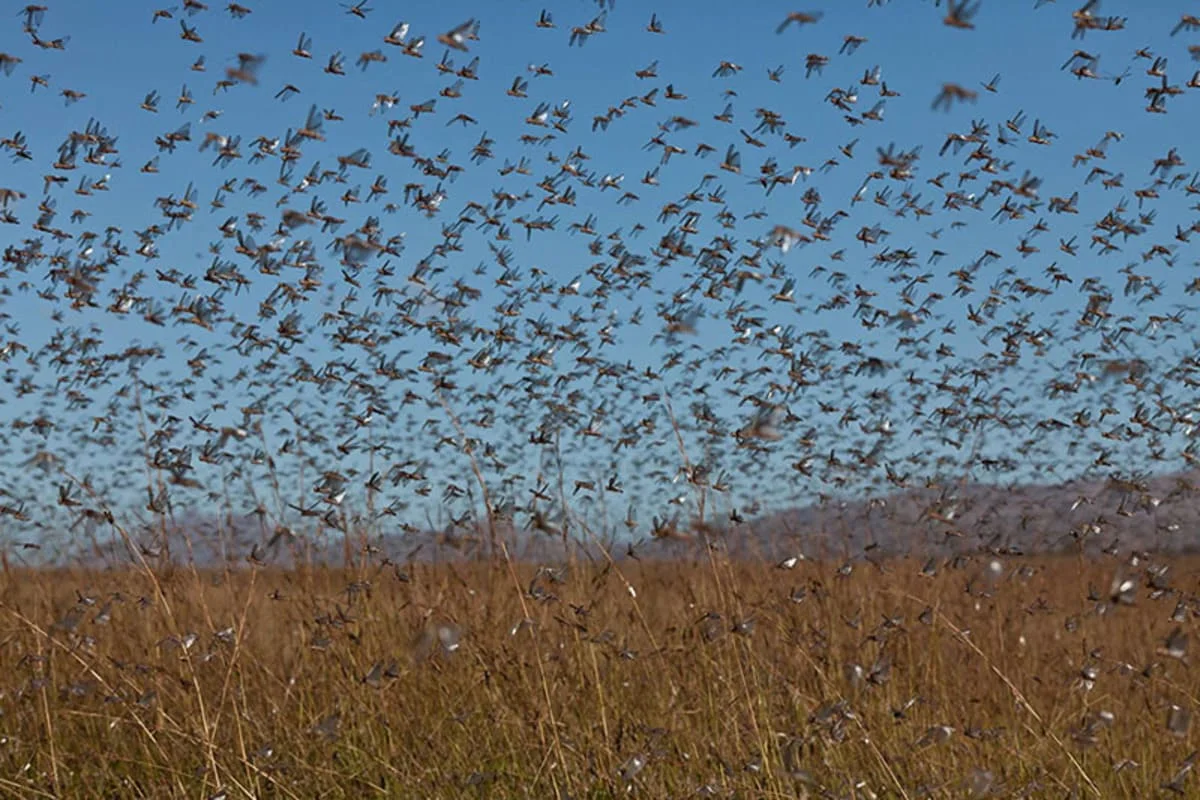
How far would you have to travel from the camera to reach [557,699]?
5.12 meters

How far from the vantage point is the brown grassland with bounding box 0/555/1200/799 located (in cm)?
426

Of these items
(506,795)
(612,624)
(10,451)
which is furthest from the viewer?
(10,451)

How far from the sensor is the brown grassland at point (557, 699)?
14.0 ft

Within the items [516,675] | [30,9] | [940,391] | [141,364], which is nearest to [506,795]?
[516,675]

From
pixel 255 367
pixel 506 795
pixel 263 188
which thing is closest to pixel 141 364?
pixel 255 367

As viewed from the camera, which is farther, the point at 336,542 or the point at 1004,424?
the point at 1004,424

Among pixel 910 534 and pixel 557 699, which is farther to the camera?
pixel 910 534

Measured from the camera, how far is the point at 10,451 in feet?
27.2

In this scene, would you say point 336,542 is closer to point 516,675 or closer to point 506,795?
point 516,675

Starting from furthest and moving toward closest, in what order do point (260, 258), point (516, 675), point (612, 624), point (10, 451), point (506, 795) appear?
point (10, 451) → point (612, 624) → point (260, 258) → point (516, 675) → point (506, 795)

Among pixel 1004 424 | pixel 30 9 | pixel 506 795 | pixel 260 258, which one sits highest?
pixel 30 9

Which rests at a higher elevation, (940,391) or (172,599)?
(940,391)

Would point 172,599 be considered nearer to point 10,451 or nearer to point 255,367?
point 255,367

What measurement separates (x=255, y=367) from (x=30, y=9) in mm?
2242
